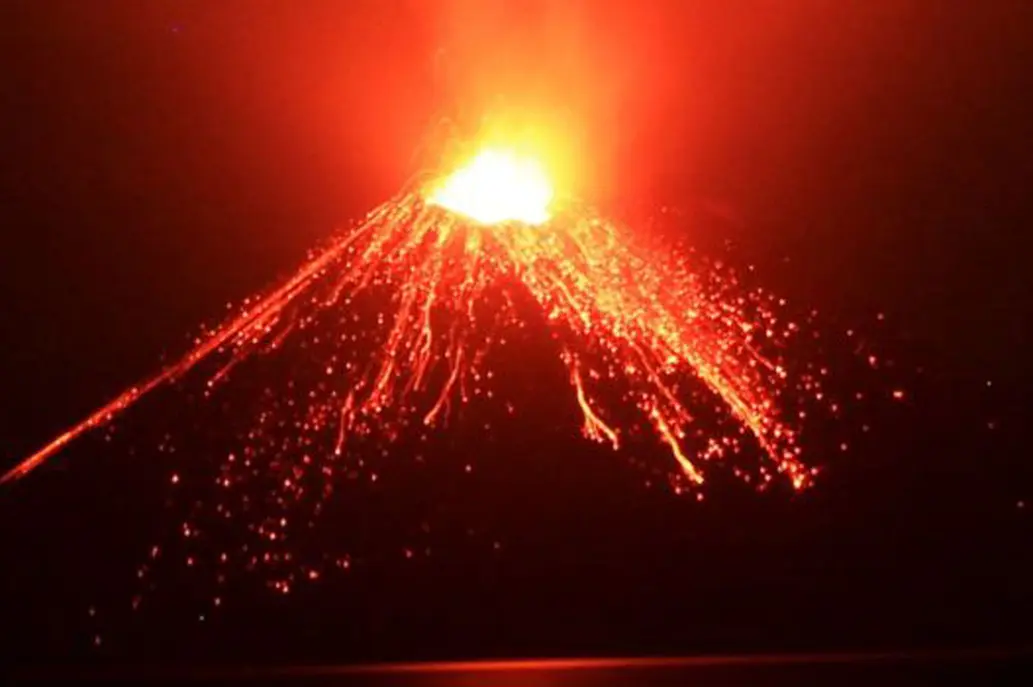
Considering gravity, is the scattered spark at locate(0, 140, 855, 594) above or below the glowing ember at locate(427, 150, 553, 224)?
below

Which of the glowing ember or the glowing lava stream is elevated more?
the glowing ember

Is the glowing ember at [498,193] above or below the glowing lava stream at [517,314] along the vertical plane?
above

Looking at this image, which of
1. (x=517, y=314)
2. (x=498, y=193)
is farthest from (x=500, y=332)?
(x=498, y=193)

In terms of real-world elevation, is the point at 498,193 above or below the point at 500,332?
above

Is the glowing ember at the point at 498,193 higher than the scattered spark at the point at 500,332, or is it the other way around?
the glowing ember at the point at 498,193

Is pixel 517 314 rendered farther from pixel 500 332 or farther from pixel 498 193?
pixel 498 193
